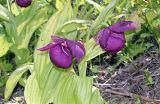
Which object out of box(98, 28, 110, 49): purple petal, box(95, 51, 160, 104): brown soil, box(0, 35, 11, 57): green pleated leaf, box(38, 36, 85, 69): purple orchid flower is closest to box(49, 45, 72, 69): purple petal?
box(38, 36, 85, 69): purple orchid flower

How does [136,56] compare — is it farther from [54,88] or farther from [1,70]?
[1,70]

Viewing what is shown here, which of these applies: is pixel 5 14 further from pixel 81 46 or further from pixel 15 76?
pixel 81 46

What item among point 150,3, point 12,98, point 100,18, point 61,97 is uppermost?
point 100,18

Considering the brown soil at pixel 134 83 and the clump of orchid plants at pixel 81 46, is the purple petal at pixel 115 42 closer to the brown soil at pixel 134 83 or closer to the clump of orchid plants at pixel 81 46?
the clump of orchid plants at pixel 81 46

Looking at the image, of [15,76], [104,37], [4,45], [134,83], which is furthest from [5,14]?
[104,37]

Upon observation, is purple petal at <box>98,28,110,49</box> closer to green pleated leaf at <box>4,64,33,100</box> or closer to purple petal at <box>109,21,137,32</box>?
purple petal at <box>109,21,137,32</box>

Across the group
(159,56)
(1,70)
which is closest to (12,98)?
(1,70)

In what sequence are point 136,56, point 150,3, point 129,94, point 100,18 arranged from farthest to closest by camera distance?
1. point 136,56
2. point 150,3
3. point 129,94
4. point 100,18
